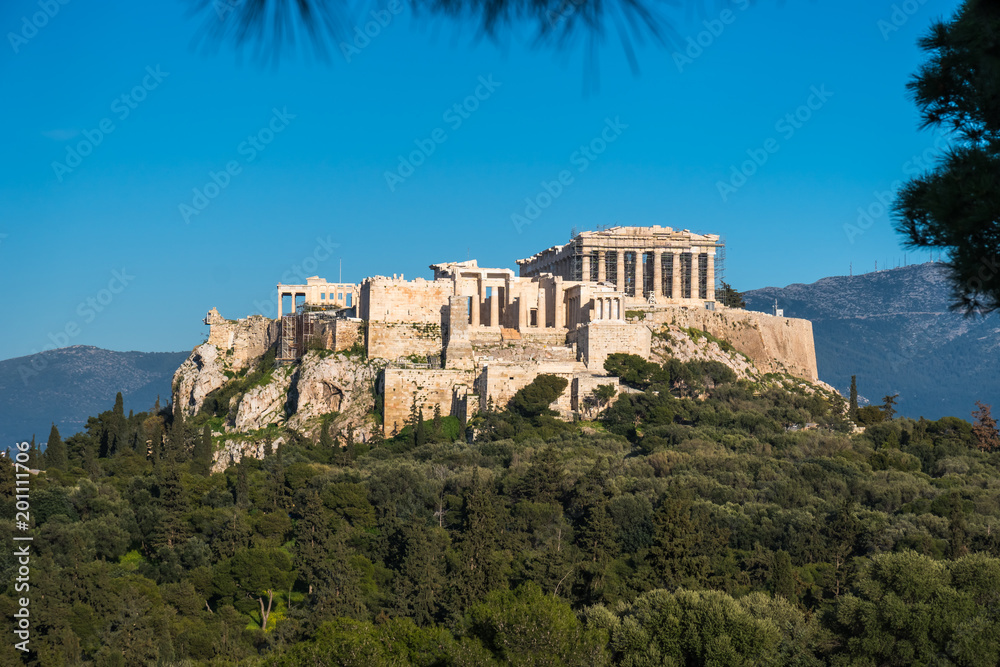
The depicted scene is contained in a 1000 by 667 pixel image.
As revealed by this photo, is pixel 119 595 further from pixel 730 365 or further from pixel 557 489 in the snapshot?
pixel 730 365

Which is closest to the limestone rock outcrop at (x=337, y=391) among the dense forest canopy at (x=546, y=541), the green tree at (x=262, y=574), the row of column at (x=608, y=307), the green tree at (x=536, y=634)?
the dense forest canopy at (x=546, y=541)

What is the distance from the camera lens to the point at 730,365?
69.0 m

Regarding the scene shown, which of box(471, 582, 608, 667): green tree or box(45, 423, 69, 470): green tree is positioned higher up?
box(45, 423, 69, 470): green tree

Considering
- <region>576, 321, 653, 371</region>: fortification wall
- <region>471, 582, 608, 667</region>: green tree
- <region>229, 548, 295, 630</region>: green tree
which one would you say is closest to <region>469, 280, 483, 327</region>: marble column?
<region>576, 321, 653, 371</region>: fortification wall

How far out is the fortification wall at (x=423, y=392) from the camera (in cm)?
6178

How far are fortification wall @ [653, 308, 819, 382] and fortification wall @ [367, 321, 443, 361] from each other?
14.0m

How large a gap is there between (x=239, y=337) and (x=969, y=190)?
67.2m

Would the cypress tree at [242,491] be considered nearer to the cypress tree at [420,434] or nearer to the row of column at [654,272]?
the cypress tree at [420,434]

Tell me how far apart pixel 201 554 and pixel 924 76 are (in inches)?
1542

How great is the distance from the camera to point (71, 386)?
177 metres

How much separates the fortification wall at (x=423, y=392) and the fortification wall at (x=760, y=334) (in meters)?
14.1

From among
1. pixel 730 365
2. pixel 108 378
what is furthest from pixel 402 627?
pixel 108 378

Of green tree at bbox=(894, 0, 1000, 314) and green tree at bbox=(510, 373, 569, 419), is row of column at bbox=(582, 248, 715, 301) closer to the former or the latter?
green tree at bbox=(510, 373, 569, 419)

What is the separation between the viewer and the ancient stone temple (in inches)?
2968
